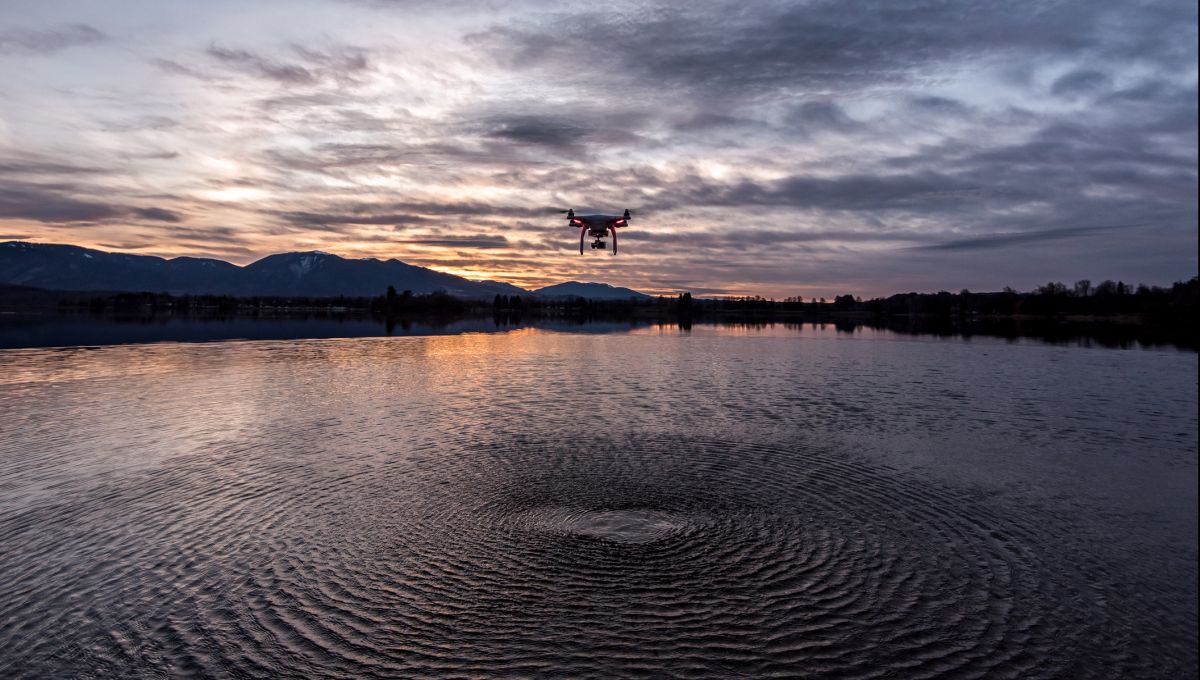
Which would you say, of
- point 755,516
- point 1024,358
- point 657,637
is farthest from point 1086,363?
point 657,637

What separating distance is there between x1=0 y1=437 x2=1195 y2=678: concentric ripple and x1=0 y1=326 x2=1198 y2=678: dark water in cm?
6

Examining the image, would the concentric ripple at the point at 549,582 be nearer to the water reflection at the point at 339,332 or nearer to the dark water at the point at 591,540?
the dark water at the point at 591,540

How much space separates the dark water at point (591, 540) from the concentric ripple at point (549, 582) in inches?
2.6

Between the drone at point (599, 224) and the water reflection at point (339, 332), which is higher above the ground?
the drone at point (599, 224)

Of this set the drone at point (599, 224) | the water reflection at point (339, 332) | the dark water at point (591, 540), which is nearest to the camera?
the dark water at point (591, 540)

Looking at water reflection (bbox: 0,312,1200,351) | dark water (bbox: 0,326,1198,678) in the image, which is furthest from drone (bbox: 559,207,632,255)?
water reflection (bbox: 0,312,1200,351)

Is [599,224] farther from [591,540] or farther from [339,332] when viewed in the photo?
[339,332]

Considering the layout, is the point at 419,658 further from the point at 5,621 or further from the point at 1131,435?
the point at 1131,435

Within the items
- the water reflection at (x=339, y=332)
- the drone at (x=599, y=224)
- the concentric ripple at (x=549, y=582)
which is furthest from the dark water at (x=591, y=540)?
the water reflection at (x=339, y=332)

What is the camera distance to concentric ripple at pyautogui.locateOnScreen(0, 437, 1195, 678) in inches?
386

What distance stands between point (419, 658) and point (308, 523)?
23.8 ft

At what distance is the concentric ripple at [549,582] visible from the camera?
9797mm

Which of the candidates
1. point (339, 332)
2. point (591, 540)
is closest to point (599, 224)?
point (591, 540)

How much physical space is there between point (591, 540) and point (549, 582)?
234cm
